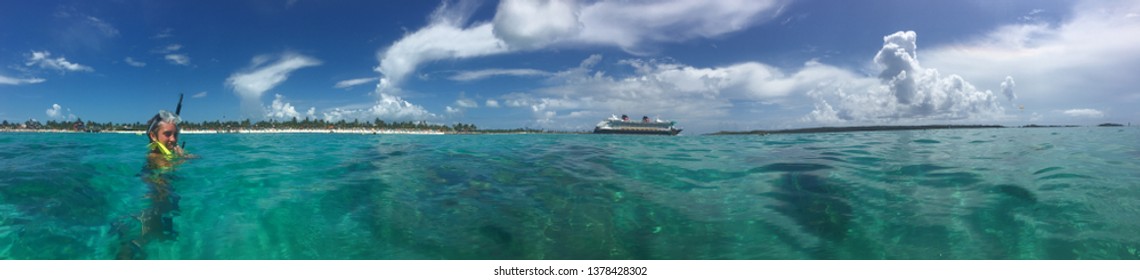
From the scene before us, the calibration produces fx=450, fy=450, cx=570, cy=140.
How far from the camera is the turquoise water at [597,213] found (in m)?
6.84

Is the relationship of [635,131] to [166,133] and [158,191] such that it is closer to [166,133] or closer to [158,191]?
[166,133]

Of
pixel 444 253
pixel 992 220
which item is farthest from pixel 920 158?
pixel 444 253

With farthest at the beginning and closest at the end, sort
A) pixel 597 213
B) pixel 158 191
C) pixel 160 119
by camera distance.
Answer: pixel 160 119 < pixel 158 191 < pixel 597 213

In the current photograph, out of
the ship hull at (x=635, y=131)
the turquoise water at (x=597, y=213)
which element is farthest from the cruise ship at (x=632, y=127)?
the turquoise water at (x=597, y=213)

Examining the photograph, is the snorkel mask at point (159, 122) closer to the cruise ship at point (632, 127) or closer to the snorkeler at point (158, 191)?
the snorkeler at point (158, 191)

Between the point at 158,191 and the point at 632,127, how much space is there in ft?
431

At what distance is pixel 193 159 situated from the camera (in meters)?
16.9

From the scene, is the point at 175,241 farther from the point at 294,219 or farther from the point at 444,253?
the point at 444,253

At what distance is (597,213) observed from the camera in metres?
8.72

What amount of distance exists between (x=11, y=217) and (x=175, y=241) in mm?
3941

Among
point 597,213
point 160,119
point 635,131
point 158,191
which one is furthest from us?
point 635,131

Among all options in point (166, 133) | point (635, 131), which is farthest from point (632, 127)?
point (166, 133)

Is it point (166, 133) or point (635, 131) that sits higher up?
point (166, 133)
